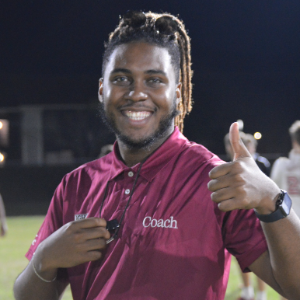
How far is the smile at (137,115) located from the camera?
Answer: 160 centimetres

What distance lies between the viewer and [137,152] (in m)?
1.71

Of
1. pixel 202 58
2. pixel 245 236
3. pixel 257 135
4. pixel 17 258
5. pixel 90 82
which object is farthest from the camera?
pixel 202 58

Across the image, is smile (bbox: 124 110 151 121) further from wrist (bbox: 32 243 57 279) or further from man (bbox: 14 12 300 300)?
wrist (bbox: 32 243 57 279)

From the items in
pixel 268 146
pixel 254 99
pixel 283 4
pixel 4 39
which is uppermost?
pixel 283 4

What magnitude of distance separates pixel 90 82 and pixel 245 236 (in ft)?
72.2

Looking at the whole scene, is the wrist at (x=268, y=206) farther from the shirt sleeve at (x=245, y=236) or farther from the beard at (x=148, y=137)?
the beard at (x=148, y=137)

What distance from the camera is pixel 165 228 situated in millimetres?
1412

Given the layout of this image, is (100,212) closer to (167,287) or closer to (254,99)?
(167,287)

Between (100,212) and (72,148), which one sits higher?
(100,212)

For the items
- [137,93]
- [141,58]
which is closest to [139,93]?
[137,93]

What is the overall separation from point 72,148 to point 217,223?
56.2 feet

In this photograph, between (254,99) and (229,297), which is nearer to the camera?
(229,297)

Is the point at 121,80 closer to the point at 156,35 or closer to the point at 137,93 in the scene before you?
the point at 137,93

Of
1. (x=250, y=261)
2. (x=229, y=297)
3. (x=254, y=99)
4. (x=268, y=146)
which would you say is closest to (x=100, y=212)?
(x=250, y=261)
